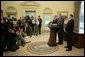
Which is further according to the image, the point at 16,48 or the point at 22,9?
the point at 22,9

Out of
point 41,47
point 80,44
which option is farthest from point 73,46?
point 41,47

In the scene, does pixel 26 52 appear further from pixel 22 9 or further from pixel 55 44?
pixel 22 9

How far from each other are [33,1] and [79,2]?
5939 millimetres

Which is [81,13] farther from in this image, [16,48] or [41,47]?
[16,48]

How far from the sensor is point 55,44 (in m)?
6.77

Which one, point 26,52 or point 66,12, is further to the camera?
point 66,12

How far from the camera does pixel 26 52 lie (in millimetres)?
6098

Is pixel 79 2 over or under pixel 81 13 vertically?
over

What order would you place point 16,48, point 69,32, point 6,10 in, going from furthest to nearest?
1. point 6,10
2. point 16,48
3. point 69,32

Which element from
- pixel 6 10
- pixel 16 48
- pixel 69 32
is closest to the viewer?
pixel 69 32

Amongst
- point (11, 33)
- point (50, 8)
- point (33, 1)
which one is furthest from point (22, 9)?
point (11, 33)

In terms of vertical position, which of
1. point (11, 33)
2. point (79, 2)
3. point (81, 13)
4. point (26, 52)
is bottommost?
point (26, 52)

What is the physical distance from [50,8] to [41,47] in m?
5.83

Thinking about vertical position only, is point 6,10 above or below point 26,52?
above
